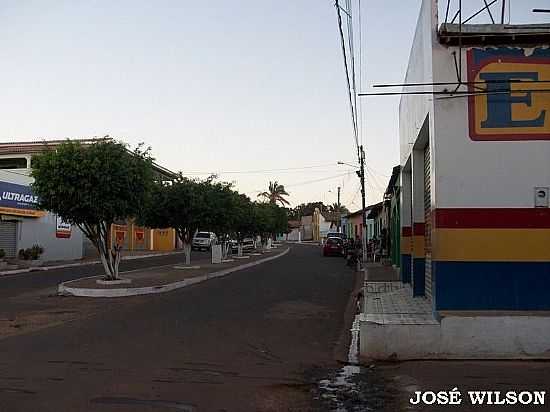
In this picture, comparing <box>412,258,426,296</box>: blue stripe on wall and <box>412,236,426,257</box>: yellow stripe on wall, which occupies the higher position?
<box>412,236,426,257</box>: yellow stripe on wall

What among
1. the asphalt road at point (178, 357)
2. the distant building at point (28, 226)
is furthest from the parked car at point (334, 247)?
the asphalt road at point (178, 357)

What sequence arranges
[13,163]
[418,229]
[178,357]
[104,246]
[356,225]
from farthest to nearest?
1. [356,225]
2. [13,163]
3. [104,246]
4. [418,229]
5. [178,357]

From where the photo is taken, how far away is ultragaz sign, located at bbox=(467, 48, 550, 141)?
9984mm

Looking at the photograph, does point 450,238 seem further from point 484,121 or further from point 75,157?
point 75,157

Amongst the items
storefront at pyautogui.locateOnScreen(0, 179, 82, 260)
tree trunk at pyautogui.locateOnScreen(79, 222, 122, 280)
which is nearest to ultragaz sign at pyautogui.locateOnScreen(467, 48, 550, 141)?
tree trunk at pyautogui.locateOnScreen(79, 222, 122, 280)

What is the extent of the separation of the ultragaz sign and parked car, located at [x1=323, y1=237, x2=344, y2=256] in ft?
133

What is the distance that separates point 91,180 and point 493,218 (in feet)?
43.6

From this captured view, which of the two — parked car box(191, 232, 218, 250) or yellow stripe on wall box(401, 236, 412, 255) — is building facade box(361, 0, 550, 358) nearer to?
yellow stripe on wall box(401, 236, 412, 255)

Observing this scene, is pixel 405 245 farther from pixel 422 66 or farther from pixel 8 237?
pixel 8 237

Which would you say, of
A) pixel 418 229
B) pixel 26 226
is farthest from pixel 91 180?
pixel 26 226

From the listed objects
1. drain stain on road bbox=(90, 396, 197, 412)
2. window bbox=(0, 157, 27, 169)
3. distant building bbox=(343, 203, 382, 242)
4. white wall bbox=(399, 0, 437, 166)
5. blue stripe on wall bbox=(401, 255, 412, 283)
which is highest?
window bbox=(0, 157, 27, 169)

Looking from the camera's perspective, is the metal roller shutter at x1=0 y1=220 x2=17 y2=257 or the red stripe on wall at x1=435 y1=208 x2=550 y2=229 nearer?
the red stripe on wall at x1=435 y1=208 x2=550 y2=229

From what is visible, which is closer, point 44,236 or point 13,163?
point 44,236

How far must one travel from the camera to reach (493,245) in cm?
991
